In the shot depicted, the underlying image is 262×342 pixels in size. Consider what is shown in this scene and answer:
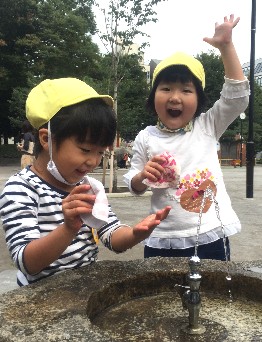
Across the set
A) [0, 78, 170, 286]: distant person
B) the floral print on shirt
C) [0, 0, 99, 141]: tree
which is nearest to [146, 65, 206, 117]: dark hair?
the floral print on shirt

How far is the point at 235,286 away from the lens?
6.70ft

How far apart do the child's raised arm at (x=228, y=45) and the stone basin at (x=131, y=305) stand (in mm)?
964

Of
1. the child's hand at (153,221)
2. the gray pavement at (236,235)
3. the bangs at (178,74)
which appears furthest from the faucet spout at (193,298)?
the gray pavement at (236,235)

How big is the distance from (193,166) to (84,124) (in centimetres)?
93

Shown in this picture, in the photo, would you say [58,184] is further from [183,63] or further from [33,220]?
[183,63]

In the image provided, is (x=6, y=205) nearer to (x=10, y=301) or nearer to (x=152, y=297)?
(x=10, y=301)

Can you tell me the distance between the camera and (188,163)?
2.50m

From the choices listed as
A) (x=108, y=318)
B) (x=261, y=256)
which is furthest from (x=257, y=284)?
(x=261, y=256)

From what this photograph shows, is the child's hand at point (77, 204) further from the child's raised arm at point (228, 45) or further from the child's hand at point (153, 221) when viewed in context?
the child's raised arm at point (228, 45)

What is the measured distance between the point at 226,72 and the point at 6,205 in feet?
4.39

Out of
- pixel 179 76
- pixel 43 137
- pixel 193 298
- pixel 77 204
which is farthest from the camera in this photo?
pixel 179 76

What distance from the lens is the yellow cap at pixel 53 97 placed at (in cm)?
176

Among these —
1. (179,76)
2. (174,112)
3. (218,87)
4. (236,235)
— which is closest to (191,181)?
(174,112)

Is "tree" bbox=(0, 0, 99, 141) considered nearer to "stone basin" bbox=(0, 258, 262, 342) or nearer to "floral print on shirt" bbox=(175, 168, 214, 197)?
"floral print on shirt" bbox=(175, 168, 214, 197)
